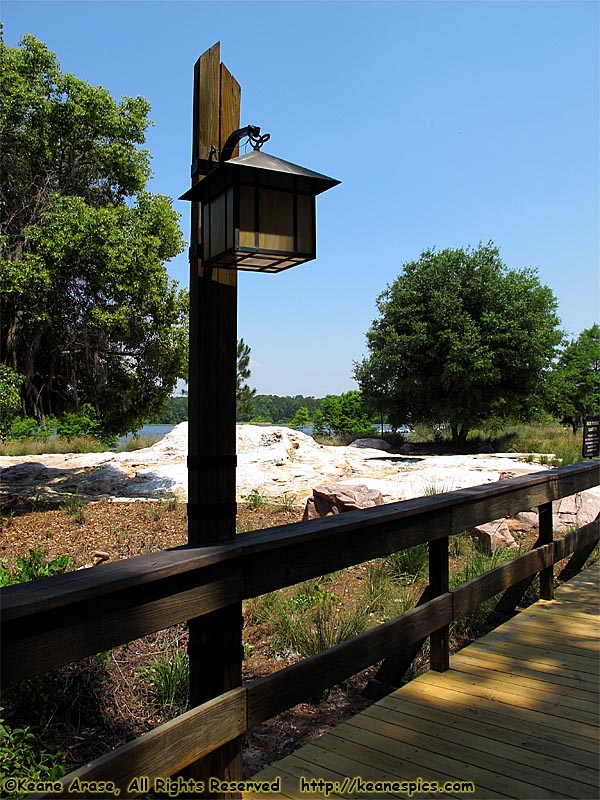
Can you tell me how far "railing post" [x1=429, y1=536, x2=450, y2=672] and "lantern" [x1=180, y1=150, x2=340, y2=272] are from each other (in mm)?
1731

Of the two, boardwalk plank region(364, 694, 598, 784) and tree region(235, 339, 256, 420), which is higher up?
tree region(235, 339, 256, 420)

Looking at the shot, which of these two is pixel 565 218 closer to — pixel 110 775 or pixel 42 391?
pixel 42 391

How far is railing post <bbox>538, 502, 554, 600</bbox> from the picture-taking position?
443cm

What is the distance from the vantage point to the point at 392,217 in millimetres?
8945

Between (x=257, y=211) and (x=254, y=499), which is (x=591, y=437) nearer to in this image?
(x=254, y=499)

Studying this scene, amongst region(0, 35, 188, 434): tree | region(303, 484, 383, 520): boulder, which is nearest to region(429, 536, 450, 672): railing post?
region(303, 484, 383, 520): boulder

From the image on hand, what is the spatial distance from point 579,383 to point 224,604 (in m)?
34.2

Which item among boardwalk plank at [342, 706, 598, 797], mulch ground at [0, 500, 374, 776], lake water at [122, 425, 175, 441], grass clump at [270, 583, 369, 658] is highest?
lake water at [122, 425, 175, 441]

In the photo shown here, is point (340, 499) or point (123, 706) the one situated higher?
point (340, 499)

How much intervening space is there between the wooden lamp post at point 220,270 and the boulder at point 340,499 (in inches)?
201

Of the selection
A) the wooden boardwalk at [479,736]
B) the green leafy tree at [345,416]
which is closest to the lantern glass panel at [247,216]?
the wooden boardwalk at [479,736]

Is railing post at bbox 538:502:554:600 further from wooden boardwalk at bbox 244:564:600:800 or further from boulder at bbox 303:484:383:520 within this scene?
boulder at bbox 303:484:383:520

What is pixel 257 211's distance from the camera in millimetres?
2098

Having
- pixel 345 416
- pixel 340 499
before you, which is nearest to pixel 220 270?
pixel 340 499
